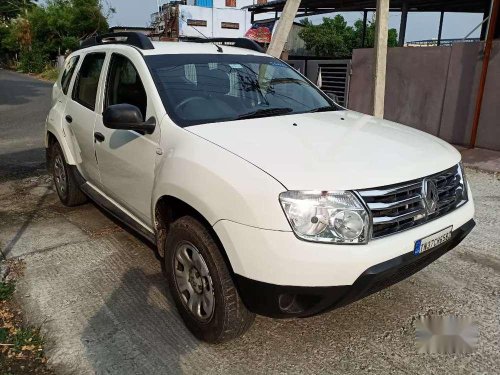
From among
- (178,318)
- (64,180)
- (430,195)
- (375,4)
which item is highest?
(375,4)

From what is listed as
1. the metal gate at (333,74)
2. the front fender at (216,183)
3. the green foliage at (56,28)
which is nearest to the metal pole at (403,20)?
the metal gate at (333,74)

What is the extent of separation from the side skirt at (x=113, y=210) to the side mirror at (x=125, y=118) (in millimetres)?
776

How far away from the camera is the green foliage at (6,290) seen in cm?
322

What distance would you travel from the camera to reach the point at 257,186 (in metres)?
2.22

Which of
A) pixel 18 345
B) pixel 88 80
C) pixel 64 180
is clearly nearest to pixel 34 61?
pixel 64 180

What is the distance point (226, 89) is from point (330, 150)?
1.19 meters

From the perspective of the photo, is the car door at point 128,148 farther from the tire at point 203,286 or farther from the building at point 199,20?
the building at point 199,20

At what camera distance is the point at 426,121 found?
934 cm

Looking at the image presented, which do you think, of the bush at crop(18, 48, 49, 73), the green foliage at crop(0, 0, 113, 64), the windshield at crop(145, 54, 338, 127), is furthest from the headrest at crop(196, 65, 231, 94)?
the bush at crop(18, 48, 49, 73)

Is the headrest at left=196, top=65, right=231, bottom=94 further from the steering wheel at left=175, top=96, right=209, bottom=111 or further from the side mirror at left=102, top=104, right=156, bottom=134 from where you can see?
the side mirror at left=102, top=104, right=156, bottom=134

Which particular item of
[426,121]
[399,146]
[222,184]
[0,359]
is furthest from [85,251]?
[426,121]

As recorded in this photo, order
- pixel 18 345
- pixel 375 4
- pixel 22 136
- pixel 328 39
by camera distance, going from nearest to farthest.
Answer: pixel 18 345, pixel 22 136, pixel 375 4, pixel 328 39

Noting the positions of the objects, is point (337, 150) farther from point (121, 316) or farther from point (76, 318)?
point (76, 318)

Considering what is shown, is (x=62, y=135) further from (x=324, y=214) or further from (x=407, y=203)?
(x=407, y=203)
